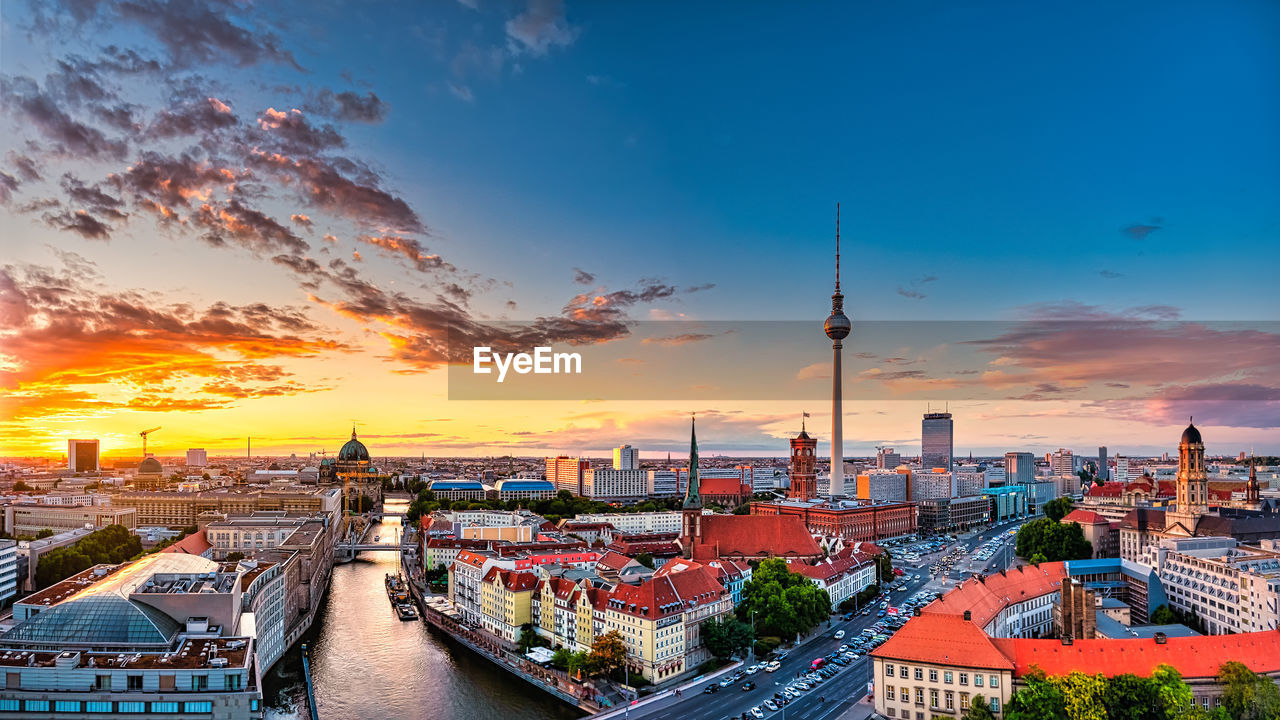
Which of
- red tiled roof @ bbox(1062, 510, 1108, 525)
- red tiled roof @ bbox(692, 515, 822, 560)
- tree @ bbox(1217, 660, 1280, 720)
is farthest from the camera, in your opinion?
red tiled roof @ bbox(1062, 510, 1108, 525)

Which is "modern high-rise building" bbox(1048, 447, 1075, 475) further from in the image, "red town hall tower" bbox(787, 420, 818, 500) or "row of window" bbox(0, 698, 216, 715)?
"row of window" bbox(0, 698, 216, 715)

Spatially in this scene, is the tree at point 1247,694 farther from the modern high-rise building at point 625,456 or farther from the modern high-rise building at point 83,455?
the modern high-rise building at point 83,455

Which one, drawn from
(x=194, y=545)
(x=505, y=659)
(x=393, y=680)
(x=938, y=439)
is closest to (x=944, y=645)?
(x=505, y=659)

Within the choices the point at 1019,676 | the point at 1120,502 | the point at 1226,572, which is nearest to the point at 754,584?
the point at 1019,676

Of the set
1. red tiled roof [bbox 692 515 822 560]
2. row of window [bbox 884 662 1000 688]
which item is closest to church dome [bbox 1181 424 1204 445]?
red tiled roof [bbox 692 515 822 560]

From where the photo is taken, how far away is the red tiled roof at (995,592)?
25.4m

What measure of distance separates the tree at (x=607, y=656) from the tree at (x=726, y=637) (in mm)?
3534

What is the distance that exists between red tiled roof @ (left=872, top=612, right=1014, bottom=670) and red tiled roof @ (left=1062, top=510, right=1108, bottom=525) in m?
31.0

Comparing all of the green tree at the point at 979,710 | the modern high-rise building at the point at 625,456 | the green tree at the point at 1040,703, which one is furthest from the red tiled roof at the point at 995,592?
the modern high-rise building at the point at 625,456

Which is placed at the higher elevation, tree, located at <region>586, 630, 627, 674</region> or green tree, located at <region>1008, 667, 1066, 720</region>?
green tree, located at <region>1008, 667, 1066, 720</region>

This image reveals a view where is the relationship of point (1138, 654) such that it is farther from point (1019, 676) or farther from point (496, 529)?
point (496, 529)

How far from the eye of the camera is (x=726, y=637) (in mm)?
28016

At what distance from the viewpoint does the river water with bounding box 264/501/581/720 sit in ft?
80.5

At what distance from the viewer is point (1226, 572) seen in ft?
98.4
